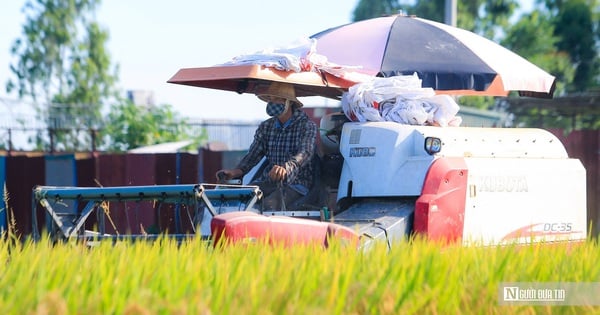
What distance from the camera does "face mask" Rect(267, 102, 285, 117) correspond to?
9883 mm

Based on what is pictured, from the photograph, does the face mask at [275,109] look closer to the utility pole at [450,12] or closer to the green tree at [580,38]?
the utility pole at [450,12]

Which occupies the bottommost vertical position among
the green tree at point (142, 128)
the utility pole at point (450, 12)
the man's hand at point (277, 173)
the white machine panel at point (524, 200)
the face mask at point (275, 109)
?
the green tree at point (142, 128)

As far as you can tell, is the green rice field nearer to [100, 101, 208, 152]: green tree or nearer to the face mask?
→ the face mask

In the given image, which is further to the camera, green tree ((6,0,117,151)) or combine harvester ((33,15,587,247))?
green tree ((6,0,117,151))

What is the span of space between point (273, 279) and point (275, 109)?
14.9 ft

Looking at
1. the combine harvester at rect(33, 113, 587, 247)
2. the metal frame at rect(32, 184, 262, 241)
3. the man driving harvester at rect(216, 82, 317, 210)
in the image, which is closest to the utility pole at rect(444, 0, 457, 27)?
the combine harvester at rect(33, 113, 587, 247)

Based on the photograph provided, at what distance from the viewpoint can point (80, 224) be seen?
327 inches

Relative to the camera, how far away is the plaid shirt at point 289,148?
9406 mm

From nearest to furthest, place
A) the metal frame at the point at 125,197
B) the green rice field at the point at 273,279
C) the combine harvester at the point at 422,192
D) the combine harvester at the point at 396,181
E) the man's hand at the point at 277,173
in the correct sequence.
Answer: the green rice field at the point at 273,279
the metal frame at the point at 125,197
the combine harvester at the point at 396,181
the combine harvester at the point at 422,192
the man's hand at the point at 277,173

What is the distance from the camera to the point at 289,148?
9828 mm

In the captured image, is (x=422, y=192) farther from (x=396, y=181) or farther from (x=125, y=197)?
(x=125, y=197)

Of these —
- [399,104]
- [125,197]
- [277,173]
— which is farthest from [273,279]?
[399,104]

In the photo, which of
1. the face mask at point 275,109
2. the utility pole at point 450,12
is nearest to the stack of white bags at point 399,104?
the face mask at point 275,109

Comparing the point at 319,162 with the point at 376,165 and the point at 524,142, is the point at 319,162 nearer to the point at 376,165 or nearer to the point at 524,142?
the point at 376,165
